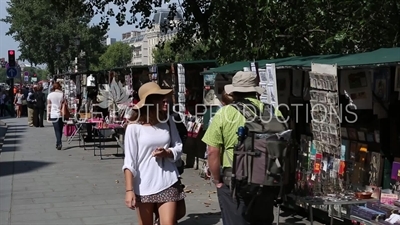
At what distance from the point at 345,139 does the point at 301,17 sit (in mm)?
4459

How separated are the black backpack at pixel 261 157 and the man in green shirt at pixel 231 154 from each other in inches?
6.3

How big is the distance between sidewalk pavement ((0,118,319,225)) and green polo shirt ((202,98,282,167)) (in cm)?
317

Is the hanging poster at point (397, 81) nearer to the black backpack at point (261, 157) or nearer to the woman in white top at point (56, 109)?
the black backpack at point (261, 157)

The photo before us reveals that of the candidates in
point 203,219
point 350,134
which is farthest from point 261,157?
point 203,219

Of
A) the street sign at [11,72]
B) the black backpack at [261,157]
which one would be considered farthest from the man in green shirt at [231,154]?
the street sign at [11,72]

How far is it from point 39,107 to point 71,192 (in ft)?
50.8

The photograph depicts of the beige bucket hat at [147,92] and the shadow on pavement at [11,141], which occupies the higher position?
the beige bucket hat at [147,92]

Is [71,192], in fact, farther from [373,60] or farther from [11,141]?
[11,141]

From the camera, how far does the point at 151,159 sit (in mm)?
4926

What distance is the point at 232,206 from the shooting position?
4.58 m

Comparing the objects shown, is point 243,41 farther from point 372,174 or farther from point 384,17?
point 372,174

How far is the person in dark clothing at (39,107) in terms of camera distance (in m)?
24.2

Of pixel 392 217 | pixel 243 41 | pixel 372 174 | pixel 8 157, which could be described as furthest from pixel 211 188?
pixel 8 157

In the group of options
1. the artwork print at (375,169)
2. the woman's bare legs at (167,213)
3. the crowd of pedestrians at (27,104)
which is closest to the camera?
the woman's bare legs at (167,213)
